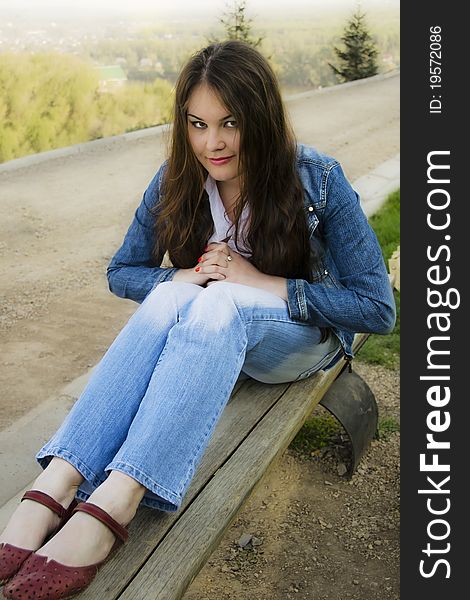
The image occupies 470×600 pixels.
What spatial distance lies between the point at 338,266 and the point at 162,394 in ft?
2.49

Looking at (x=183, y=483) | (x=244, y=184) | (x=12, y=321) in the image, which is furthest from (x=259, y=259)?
(x=12, y=321)

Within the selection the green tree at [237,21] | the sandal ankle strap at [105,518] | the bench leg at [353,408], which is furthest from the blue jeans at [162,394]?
the green tree at [237,21]

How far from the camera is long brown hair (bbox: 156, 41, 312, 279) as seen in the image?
7.65 ft

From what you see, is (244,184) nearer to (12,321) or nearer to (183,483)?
(183,483)

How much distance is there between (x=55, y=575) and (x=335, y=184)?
1349 mm

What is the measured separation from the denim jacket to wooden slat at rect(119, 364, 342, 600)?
280 millimetres

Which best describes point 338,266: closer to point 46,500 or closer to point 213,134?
point 213,134

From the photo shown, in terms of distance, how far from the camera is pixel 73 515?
1.87 metres

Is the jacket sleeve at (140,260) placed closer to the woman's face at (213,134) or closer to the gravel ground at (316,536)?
the woman's face at (213,134)

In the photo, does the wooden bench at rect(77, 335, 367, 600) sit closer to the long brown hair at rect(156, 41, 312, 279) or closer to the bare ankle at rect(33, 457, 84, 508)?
the bare ankle at rect(33, 457, 84, 508)

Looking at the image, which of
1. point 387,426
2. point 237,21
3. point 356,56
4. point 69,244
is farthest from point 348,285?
point 356,56

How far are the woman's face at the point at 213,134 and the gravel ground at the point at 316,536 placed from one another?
895 millimetres

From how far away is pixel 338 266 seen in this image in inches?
98.2

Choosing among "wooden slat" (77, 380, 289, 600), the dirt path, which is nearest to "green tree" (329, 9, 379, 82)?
the dirt path
